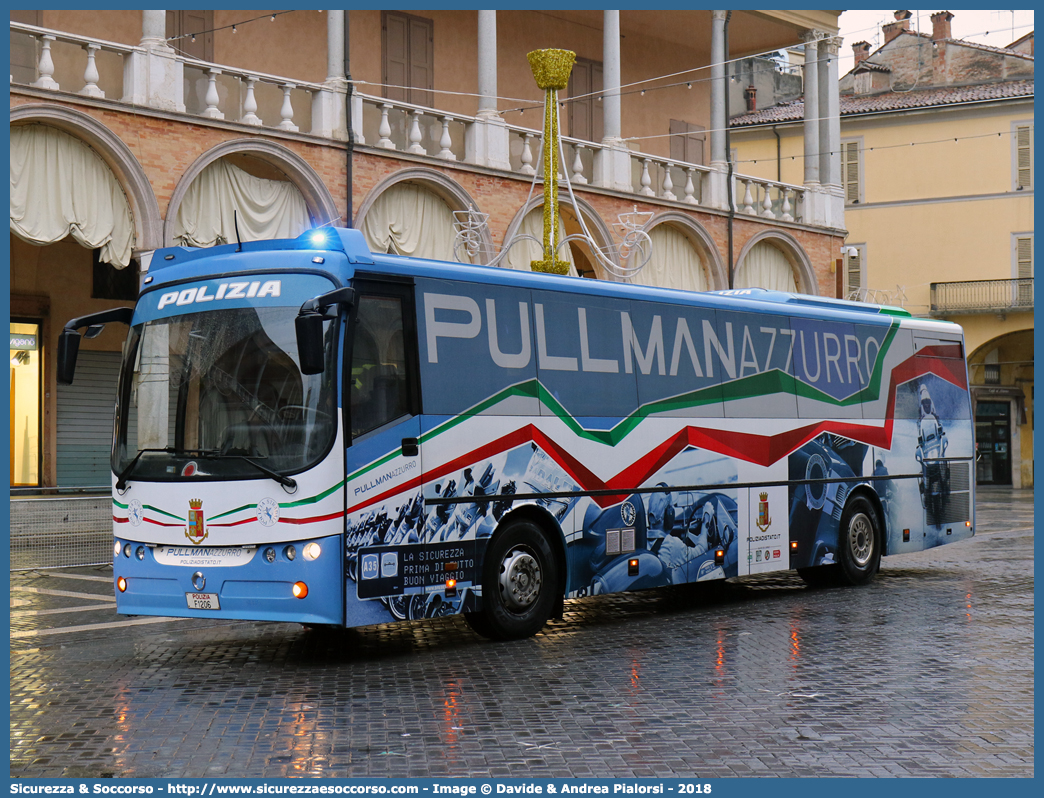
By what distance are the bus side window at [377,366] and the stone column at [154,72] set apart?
11324 mm

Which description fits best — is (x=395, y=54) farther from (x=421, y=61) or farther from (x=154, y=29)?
(x=154, y=29)

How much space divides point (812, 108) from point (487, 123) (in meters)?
11.5

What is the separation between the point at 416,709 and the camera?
25.8 feet

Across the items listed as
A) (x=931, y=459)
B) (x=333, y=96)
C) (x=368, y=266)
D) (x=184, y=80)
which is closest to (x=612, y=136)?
(x=333, y=96)

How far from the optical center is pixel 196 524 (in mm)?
9453

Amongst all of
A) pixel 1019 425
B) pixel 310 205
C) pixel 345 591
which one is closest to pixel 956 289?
pixel 1019 425

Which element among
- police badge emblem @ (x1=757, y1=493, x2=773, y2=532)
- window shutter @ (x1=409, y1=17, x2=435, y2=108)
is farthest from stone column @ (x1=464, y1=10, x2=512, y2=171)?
police badge emblem @ (x1=757, y1=493, x2=773, y2=532)

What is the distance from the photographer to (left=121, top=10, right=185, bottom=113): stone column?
64.4 feet

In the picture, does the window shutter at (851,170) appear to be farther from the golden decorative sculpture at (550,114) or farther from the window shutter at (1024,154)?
the golden decorative sculpture at (550,114)

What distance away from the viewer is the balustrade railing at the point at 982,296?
144 ft

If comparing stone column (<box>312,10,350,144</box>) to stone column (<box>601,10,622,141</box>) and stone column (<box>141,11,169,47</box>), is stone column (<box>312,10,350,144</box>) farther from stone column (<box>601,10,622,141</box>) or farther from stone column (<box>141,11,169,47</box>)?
stone column (<box>601,10,622,141</box>)

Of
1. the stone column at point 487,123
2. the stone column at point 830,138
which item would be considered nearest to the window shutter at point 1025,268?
the stone column at point 830,138

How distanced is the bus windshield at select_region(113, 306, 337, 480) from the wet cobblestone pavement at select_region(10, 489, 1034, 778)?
1.48m

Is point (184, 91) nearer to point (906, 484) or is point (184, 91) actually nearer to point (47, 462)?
point (47, 462)
